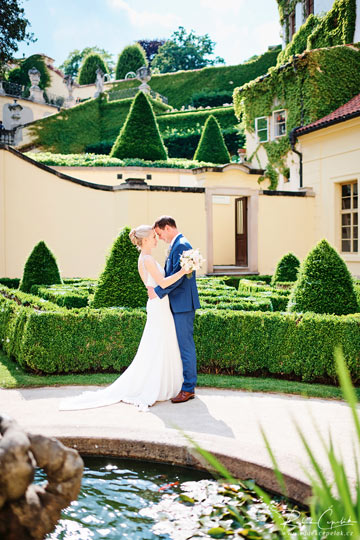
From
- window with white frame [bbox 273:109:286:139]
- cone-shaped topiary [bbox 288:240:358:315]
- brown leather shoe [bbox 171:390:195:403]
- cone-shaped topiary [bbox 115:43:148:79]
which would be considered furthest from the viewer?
cone-shaped topiary [bbox 115:43:148:79]

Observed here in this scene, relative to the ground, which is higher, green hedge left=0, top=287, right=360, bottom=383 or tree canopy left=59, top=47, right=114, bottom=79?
tree canopy left=59, top=47, right=114, bottom=79

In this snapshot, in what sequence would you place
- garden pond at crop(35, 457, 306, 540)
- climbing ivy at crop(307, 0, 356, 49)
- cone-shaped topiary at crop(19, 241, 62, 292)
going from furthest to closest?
climbing ivy at crop(307, 0, 356, 49) → cone-shaped topiary at crop(19, 241, 62, 292) → garden pond at crop(35, 457, 306, 540)

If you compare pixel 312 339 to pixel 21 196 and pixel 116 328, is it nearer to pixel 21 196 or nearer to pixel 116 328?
A: pixel 116 328

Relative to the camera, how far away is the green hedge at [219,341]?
6.06m

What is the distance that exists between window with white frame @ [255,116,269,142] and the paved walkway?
1765 cm

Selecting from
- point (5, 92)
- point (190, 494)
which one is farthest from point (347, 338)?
point (5, 92)

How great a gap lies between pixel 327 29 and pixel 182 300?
20147mm

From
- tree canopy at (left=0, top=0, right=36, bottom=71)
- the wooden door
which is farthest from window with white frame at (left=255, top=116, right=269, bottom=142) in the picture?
tree canopy at (left=0, top=0, right=36, bottom=71)

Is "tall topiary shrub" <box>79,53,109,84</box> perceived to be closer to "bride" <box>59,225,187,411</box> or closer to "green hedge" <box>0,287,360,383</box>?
"green hedge" <box>0,287,360,383</box>

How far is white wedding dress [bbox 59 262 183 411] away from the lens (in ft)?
17.1

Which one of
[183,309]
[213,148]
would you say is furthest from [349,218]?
[183,309]

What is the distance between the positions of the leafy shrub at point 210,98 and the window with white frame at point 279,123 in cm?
1956

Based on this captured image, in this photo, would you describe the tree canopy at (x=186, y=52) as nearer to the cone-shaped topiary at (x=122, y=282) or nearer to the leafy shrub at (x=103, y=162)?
the leafy shrub at (x=103, y=162)

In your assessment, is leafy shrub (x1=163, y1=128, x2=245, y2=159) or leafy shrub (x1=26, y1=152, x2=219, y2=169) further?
leafy shrub (x1=163, y1=128, x2=245, y2=159)
